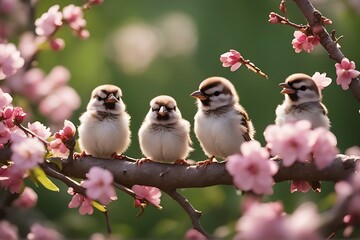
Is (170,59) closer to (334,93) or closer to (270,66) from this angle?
(270,66)

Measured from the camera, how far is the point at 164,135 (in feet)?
12.9

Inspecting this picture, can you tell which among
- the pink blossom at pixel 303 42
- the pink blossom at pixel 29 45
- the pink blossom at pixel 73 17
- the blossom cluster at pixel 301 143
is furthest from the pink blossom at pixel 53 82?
the blossom cluster at pixel 301 143

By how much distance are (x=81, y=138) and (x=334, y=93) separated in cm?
421

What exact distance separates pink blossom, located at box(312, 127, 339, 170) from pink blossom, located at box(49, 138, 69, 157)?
1.08 m

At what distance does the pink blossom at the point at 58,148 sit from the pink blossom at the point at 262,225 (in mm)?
1395

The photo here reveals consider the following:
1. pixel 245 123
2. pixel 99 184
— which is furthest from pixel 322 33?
pixel 99 184

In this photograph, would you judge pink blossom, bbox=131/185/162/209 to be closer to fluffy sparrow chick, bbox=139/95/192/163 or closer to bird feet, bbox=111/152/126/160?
bird feet, bbox=111/152/126/160

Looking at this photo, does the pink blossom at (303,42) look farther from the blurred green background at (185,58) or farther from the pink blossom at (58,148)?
the blurred green background at (185,58)

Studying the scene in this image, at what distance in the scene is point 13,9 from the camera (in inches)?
217

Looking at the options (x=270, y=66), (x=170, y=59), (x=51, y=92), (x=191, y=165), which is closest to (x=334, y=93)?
(x=270, y=66)

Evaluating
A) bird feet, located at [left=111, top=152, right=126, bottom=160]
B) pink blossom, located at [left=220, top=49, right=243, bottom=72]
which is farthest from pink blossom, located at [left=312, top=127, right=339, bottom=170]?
bird feet, located at [left=111, top=152, right=126, bottom=160]

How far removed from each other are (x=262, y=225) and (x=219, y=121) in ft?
6.02

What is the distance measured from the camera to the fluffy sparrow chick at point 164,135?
12.5ft

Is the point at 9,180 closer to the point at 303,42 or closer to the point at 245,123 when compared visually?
the point at 245,123
